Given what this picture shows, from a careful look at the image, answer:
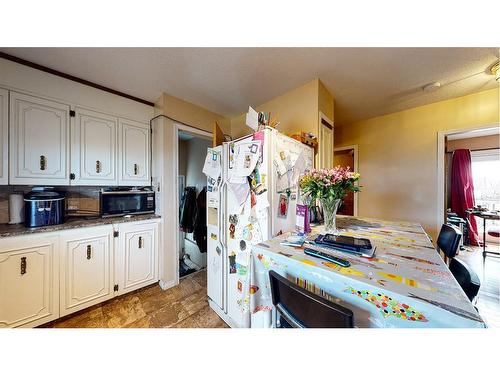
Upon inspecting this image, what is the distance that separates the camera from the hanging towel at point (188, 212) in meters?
2.66

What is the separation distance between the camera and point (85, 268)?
1443 millimetres

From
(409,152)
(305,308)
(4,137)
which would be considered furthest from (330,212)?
(4,137)

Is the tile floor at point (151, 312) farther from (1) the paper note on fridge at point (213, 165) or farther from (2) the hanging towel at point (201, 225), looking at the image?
(1) the paper note on fridge at point (213, 165)

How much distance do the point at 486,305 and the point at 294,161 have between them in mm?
2232

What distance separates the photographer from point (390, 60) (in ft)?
4.25

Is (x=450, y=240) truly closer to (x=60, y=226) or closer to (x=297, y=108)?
(x=297, y=108)

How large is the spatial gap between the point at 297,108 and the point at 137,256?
7.51 feet

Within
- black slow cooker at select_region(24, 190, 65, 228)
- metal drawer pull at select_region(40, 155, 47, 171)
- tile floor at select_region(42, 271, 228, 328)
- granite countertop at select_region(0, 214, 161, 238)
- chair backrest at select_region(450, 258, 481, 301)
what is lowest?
tile floor at select_region(42, 271, 228, 328)

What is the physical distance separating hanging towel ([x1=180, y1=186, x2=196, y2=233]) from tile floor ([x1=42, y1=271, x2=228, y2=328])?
0.96 meters

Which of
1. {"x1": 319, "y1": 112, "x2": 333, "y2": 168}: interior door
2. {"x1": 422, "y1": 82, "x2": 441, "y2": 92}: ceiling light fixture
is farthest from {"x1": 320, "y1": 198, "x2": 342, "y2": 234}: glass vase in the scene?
{"x1": 422, "y1": 82, "x2": 441, "y2": 92}: ceiling light fixture

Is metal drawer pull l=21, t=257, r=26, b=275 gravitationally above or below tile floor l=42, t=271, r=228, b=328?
above

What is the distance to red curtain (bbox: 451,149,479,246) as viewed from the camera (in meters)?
3.26

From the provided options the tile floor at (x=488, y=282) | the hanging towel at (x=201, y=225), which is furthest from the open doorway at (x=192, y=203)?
the tile floor at (x=488, y=282)

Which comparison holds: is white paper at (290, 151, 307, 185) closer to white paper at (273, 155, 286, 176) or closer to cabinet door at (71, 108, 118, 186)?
white paper at (273, 155, 286, 176)
